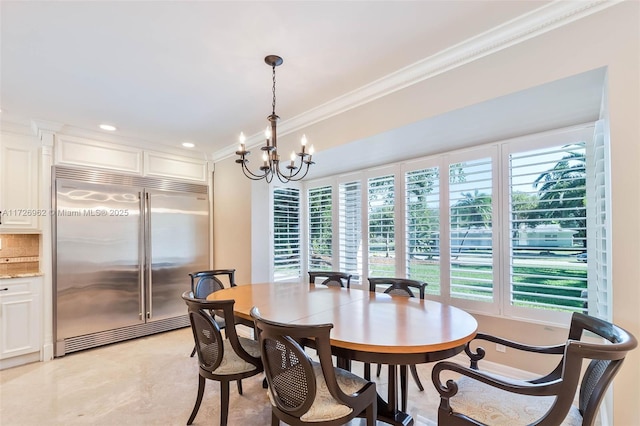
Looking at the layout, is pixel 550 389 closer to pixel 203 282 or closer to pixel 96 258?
pixel 203 282

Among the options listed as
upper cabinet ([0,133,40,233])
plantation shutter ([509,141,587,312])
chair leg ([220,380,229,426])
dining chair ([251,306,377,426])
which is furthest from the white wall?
upper cabinet ([0,133,40,233])

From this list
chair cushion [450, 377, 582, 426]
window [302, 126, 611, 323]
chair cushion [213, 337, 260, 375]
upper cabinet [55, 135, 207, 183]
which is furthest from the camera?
upper cabinet [55, 135, 207, 183]

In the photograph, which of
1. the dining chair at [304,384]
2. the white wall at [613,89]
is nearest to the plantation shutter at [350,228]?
the white wall at [613,89]

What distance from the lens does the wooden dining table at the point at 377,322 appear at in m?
1.48

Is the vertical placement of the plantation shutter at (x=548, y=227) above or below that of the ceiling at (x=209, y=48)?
below

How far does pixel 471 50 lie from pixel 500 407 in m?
2.09

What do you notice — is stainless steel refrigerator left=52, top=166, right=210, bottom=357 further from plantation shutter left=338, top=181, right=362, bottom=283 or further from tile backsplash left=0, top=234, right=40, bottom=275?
plantation shutter left=338, top=181, right=362, bottom=283

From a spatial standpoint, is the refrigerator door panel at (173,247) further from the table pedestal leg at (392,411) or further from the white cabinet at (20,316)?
the table pedestal leg at (392,411)

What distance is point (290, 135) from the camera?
136 inches

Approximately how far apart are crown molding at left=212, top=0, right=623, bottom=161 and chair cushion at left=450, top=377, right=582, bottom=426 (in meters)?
2.01

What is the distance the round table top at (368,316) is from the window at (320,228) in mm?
1514

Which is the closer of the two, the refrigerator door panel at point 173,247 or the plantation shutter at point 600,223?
the plantation shutter at point 600,223

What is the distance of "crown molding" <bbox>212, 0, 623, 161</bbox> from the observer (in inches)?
65.5

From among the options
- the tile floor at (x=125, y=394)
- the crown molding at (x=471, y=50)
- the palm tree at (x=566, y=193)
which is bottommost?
the tile floor at (x=125, y=394)
